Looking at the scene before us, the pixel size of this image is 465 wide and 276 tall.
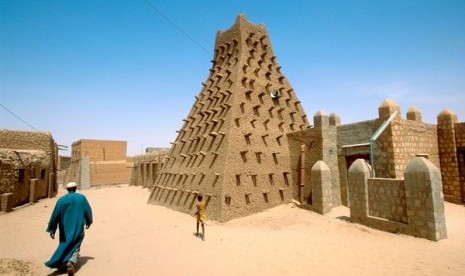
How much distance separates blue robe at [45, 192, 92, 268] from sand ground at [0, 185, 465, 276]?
61 centimetres

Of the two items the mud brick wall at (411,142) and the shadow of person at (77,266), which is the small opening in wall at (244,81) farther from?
the shadow of person at (77,266)

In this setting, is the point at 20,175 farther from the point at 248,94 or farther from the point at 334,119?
the point at 334,119

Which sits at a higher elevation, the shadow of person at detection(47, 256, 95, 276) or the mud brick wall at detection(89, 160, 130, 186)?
the mud brick wall at detection(89, 160, 130, 186)

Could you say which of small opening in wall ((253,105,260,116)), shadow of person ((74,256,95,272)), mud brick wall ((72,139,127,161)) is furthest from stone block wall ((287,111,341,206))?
mud brick wall ((72,139,127,161))

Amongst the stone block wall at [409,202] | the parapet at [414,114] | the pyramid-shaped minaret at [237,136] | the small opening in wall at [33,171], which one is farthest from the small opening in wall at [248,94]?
the small opening in wall at [33,171]

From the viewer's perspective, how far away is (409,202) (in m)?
8.98

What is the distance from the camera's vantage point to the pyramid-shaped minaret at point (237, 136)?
13281 mm

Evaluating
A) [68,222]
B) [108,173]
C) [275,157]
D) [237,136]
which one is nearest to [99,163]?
[108,173]

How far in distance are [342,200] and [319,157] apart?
2.62m

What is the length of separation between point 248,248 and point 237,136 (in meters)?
6.61

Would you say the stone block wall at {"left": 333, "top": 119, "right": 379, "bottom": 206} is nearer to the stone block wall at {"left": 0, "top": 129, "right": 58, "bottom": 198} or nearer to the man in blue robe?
the man in blue robe

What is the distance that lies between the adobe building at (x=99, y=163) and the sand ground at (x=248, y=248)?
75.4 ft

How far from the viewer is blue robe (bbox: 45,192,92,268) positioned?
6.34m

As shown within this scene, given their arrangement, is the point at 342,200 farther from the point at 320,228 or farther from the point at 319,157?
the point at 320,228
